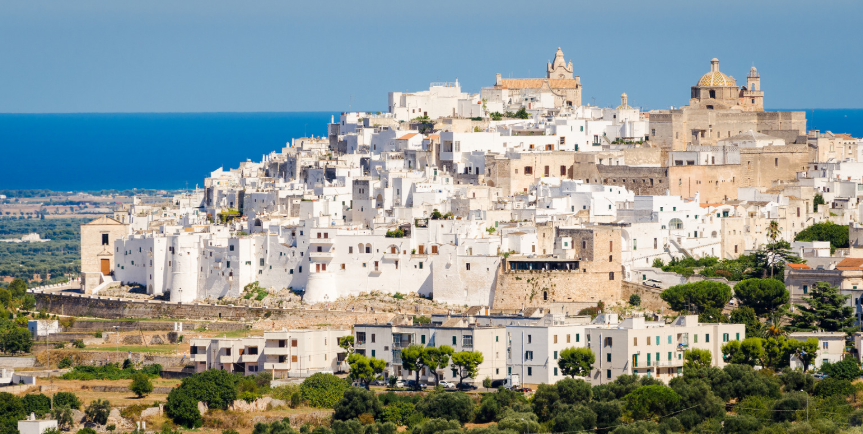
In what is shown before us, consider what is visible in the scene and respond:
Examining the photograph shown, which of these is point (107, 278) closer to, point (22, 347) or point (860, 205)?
point (22, 347)

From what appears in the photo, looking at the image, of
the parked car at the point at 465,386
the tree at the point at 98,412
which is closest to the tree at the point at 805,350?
the parked car at the point at 465,386

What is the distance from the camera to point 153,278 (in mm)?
65500

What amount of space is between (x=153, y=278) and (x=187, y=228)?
2415mm

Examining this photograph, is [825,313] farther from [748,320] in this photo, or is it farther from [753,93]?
[753,93]

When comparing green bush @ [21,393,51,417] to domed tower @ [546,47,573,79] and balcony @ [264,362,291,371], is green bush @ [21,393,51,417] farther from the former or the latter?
domed tower @ [546,47,573,79]

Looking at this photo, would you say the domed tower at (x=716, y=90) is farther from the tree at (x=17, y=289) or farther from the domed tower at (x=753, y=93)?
the tree at (x=17, y=289)

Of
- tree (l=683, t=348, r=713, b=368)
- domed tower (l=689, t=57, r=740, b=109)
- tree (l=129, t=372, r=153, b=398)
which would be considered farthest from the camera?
domed tower (l=689, t=57, r=740, b=109)

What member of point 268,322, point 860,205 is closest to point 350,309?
point 268,322

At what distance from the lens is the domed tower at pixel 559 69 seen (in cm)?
8850

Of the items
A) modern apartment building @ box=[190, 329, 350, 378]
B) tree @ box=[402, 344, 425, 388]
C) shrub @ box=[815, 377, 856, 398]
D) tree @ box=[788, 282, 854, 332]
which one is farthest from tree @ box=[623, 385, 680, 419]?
modern apartment building @ box=[190, 329, 350, 378]

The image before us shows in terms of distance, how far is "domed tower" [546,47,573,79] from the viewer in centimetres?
8850

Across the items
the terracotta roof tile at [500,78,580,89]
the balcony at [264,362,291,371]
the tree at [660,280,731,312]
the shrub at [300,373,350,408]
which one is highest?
the terracotta roof tile at [500,78,580,89]

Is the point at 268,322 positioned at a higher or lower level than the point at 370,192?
lower

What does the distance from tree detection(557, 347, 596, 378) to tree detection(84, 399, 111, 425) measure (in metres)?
14.1
